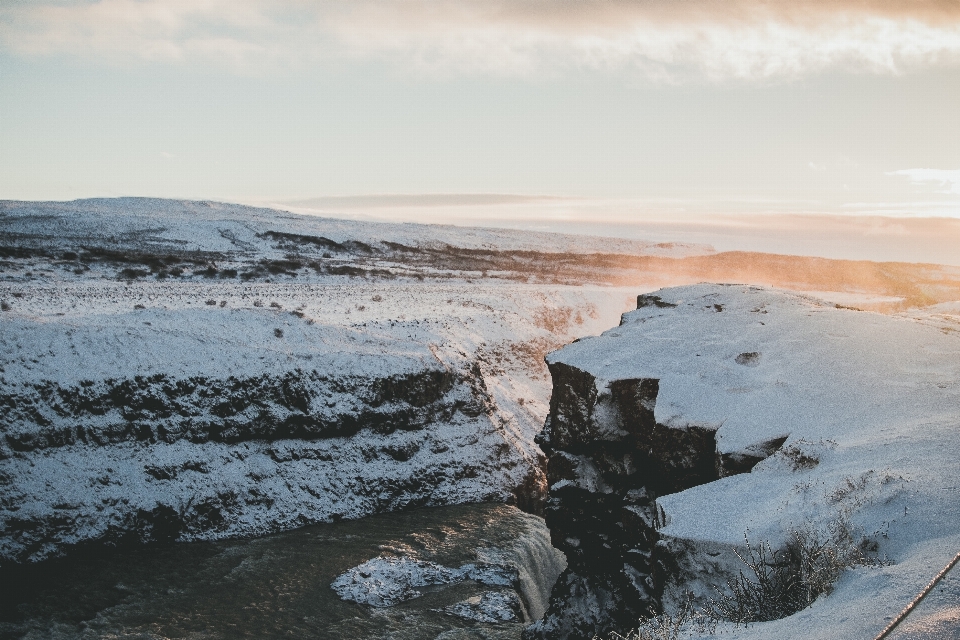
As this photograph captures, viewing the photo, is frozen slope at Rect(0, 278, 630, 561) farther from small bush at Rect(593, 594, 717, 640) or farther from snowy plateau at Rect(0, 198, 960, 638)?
small bush at Rect(593, 594, 717, 640)

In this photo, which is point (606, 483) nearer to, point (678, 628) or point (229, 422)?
point (678, 628)

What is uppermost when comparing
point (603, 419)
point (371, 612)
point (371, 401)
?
point (603, 419)

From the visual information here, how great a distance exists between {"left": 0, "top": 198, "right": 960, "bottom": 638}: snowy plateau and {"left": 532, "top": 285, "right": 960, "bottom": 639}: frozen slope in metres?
0.06

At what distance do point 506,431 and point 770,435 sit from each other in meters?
19.8

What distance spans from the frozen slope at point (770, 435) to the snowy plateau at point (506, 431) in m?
0.06

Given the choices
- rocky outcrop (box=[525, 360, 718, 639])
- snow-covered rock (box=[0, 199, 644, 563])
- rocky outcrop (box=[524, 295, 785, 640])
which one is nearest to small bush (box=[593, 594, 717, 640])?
rocky outcrop (box=[524, 295, 785, 640])

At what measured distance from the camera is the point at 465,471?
29062mm

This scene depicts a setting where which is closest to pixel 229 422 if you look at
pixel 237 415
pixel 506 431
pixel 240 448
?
pixel 237 415

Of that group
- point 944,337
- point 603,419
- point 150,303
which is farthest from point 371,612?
point 150,303

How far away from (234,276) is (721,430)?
49.1m

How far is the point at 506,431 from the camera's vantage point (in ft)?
104

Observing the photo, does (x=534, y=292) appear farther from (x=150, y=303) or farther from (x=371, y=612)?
(x=371, y=612)

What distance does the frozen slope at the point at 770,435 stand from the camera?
793cm

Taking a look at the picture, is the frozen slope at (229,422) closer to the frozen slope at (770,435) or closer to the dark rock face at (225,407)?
the dark rock face at (225,407)
